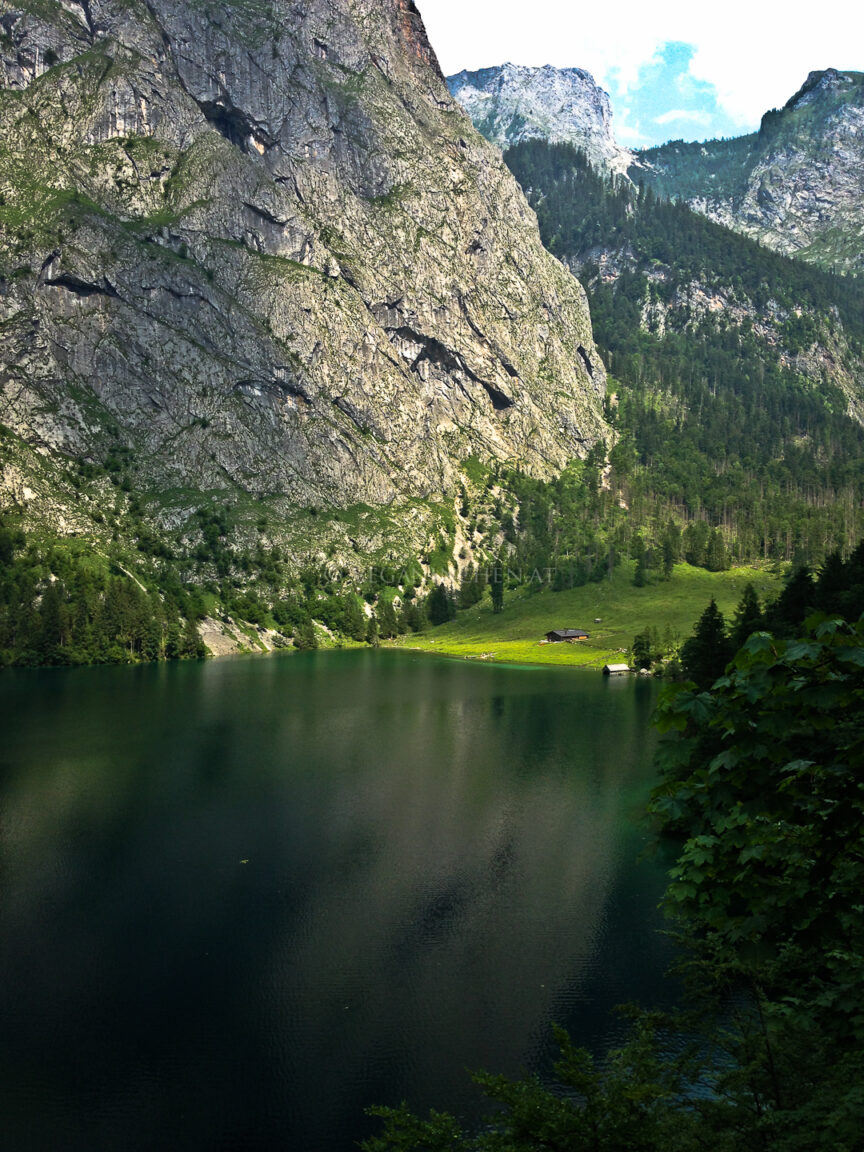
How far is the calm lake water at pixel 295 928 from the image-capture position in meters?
32.4

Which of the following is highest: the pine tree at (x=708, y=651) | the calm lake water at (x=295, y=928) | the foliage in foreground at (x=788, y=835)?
the foliage in foreground at (x=788, y=835)

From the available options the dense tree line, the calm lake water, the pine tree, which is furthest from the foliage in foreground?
the pine tree

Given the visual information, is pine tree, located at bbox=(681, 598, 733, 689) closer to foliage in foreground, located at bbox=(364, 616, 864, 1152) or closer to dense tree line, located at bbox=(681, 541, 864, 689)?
dense tree line, located at bbox=(681, 541, 864, 689)

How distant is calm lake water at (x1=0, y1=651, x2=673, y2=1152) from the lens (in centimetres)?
3238

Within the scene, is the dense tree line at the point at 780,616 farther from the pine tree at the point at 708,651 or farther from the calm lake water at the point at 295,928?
the calm lake water at the point at 295,928

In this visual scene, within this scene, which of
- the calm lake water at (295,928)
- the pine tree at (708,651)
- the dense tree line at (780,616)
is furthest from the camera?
the pine tree at (708,651)

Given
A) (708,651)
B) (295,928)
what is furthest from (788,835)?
(708,651)

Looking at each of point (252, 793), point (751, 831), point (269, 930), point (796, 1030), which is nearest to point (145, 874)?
point (269, 930)

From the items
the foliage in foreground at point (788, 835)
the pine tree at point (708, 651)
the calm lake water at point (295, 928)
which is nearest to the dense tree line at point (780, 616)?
the pine tree at point (708, 651)

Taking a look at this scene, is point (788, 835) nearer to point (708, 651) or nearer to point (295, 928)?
point (295, 928)

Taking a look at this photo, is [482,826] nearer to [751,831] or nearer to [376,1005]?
[376,1005]

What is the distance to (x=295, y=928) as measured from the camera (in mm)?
47000

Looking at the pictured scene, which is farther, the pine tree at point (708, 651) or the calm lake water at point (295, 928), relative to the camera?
the pine tree at point (708, 651)

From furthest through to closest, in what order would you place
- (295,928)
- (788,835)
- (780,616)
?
1. (780,616)
2. (295,928)
3. (788,835)
